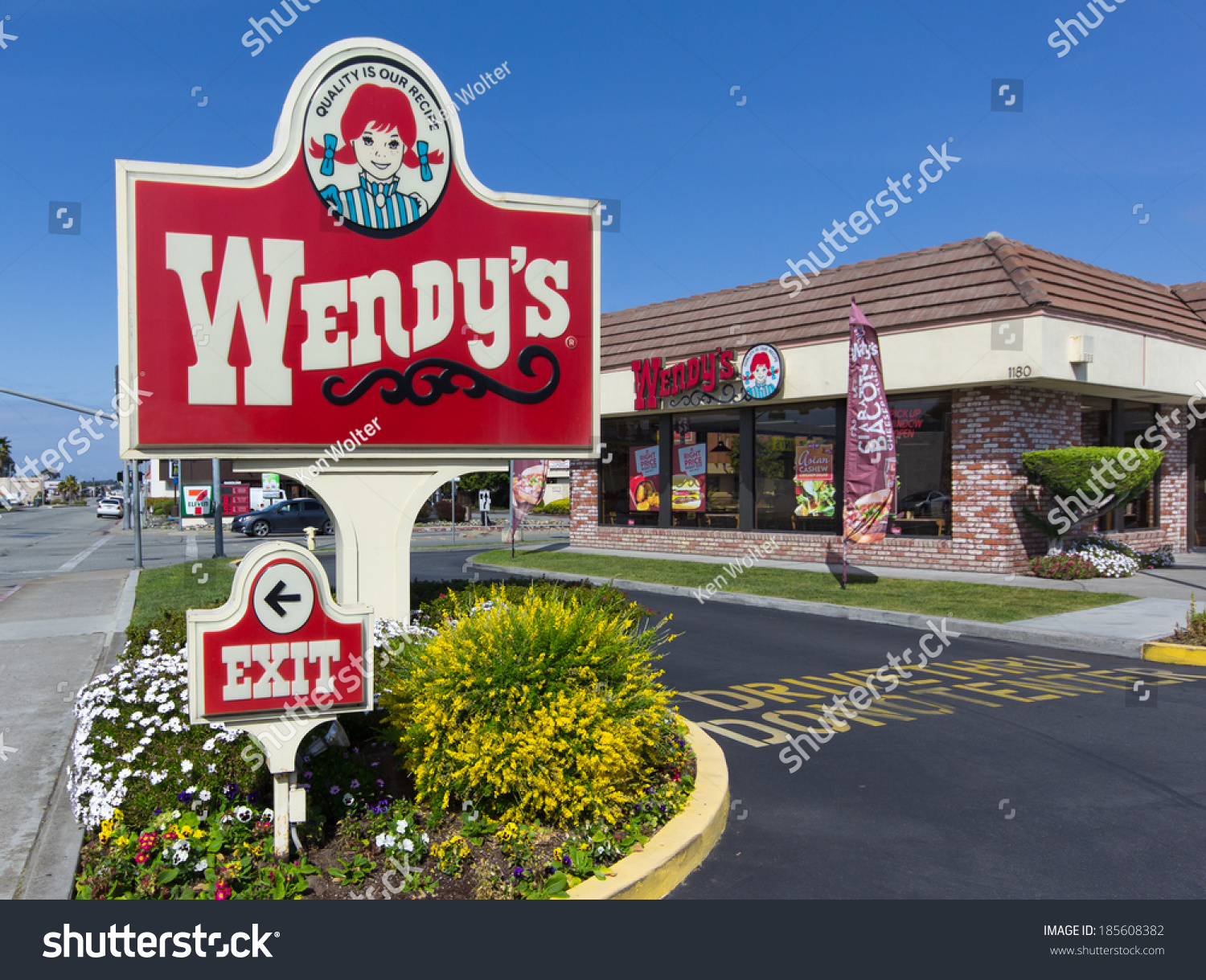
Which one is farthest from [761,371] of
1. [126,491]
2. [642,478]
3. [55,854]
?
[126,491]

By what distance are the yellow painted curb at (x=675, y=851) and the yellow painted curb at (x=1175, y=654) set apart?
7249 mm

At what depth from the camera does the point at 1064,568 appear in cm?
1641

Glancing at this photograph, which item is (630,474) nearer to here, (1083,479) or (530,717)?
(1083,479)

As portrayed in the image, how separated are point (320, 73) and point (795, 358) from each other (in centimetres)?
1385

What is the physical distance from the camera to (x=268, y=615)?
4219 millimetres

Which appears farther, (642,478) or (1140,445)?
(642,478)

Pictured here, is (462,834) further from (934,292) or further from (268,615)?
(934,292)

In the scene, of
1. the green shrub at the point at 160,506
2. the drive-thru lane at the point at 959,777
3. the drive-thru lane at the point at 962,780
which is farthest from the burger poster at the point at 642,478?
the green shrub at the point at 160,506

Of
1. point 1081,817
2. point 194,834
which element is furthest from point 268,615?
point 1081,817

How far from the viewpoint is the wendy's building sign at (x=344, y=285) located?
6871mm

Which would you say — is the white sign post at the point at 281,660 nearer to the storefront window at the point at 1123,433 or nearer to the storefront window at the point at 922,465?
the storefront window at the point at 922,465

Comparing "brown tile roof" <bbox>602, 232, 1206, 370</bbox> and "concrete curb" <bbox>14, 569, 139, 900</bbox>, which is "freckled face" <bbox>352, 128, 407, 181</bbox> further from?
"brown tile roof" <bbox>602, 232, 1206, 370</bbox>

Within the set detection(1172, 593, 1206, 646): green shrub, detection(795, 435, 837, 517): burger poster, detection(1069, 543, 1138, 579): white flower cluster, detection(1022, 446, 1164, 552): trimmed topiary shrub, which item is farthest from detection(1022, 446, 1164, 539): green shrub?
detection(1172, 593, 1206, 646): green shrub

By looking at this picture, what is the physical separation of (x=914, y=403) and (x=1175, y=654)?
852 centimetres
